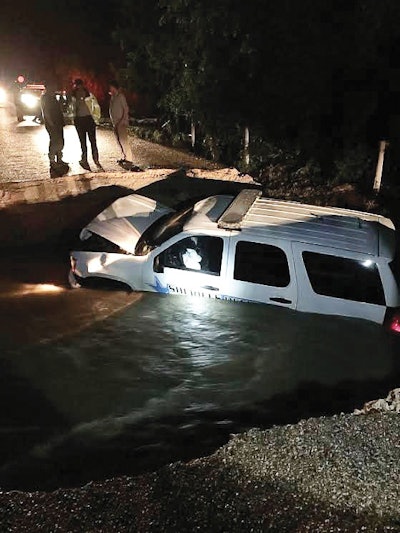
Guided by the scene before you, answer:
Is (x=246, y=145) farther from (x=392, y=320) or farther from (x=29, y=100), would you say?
(x=392, y=320)

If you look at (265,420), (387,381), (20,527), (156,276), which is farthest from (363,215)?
(20,527)

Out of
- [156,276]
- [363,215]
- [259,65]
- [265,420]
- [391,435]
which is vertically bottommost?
[265,420]

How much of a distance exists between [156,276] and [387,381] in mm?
2883

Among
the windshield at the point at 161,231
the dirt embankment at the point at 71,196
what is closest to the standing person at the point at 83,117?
the dirt embankment at the point at 71,196

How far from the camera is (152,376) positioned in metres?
5.93

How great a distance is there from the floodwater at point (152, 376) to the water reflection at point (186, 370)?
0.04 ft

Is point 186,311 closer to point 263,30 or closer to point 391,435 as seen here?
point 391,435

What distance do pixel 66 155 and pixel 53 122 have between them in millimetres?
2080

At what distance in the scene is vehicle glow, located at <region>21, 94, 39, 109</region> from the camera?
17734 mm

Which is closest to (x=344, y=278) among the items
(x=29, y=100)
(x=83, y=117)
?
(x=83, y=117)

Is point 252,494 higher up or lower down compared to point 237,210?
lower down

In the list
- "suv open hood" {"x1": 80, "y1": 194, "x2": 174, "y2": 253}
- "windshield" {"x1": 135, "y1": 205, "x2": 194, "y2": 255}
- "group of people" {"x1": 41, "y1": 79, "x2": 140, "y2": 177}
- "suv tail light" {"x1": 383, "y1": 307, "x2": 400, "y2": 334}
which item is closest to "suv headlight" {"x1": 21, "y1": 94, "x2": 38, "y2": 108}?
"group of people" {"x1": 41, "y1": 79, "x2": 140, "y2": 177}

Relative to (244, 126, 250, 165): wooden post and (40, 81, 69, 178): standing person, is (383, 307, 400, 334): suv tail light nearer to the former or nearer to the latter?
(40, 81, 69, 178): standing person

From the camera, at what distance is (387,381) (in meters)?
5.92
